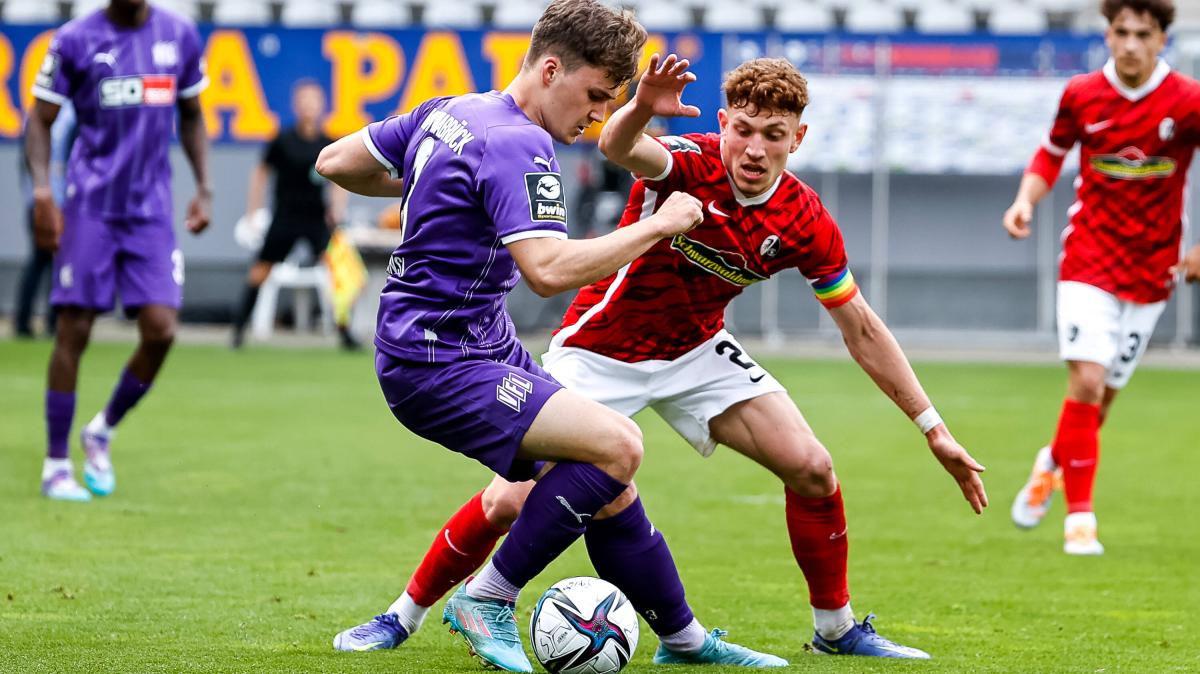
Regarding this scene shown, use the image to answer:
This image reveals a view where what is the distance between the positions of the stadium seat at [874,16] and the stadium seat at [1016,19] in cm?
115

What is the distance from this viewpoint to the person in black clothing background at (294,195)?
15.4 meters

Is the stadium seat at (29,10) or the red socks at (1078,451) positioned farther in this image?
the stadium seat at (29,10)

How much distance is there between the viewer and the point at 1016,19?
2048cm

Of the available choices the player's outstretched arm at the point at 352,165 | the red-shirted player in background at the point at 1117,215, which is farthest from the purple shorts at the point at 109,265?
the red-shirted player in background at the point at 1117,215

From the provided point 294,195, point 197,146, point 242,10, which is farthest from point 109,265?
point 242,10

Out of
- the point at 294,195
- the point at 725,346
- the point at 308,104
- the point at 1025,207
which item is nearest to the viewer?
the point at 725,346

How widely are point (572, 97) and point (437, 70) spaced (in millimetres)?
14020

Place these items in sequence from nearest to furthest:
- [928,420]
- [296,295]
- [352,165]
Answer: [352,165]
[928,420]
[296,295]

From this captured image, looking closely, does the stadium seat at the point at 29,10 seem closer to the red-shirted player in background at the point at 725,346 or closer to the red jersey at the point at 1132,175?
the red jersey at the point at 1132,175

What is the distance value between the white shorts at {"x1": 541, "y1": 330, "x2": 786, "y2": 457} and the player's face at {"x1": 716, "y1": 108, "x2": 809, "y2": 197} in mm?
539

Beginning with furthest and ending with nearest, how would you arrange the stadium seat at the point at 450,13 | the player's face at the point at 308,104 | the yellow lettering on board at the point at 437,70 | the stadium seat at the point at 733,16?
the stadium seat at the point at 450,13 < the stadium seat at the point at 733,16 < the yellow lettering on board at the point at 437,70 < the player's face at the point at 308,104

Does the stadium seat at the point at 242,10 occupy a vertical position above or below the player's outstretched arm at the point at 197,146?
below

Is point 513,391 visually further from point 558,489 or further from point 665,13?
point 665,13

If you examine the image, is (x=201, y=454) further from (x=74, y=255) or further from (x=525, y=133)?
(x=525, y=133)
